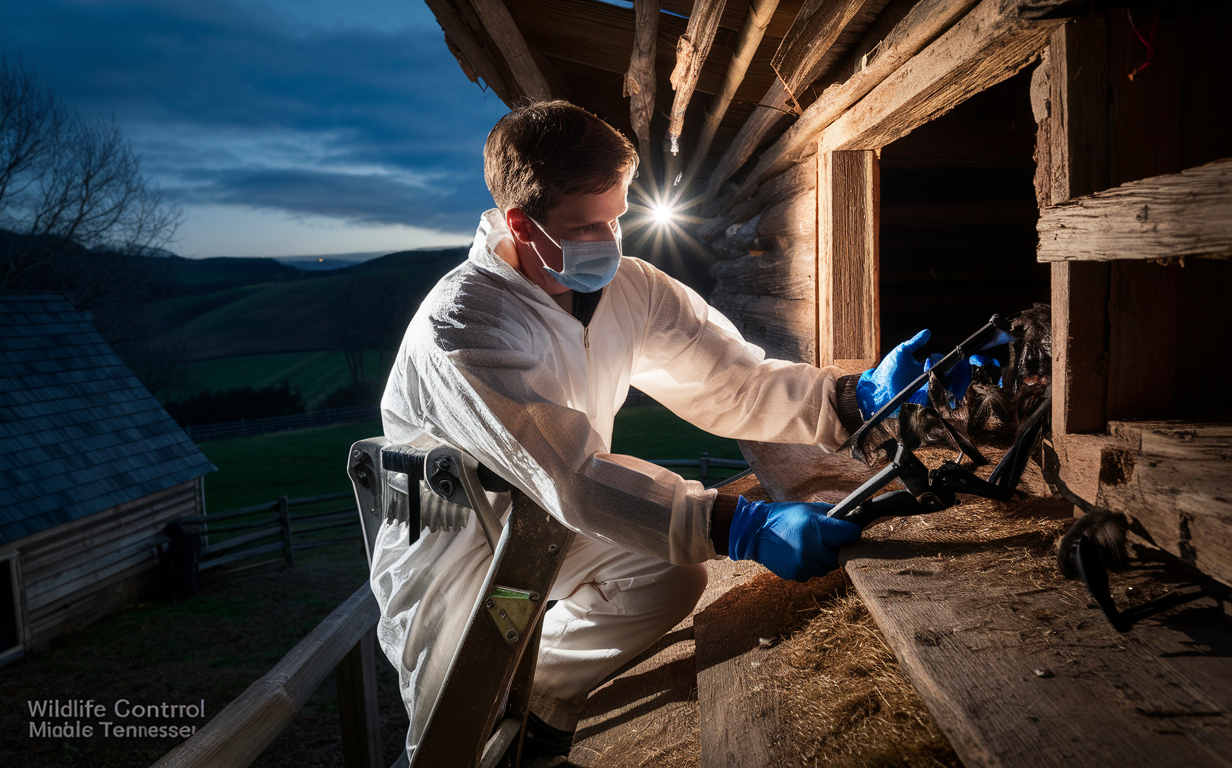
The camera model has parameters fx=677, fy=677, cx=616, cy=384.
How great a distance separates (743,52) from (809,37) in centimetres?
45

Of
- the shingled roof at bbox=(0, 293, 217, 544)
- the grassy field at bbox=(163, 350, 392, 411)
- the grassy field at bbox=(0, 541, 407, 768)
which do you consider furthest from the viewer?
the grassy field at bbox=(163, 350, 392, 411)

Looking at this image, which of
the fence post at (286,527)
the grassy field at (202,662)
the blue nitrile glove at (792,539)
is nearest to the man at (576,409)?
the blue nitrile glove at (792,539)

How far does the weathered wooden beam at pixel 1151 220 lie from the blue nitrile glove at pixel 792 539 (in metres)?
0.77

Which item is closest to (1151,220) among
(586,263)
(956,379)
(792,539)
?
(792,539)

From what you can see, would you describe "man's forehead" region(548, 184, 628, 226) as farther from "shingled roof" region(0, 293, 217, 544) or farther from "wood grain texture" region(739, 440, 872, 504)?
"shingled roof" region(0, 293, 217, 544)

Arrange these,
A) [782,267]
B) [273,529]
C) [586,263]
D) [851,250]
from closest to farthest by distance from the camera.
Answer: [586,263] < [851,250] < [782,267] < [273,529]

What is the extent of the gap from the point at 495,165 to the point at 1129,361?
74.7 inches

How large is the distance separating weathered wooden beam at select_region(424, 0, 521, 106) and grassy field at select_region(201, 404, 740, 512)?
720 inches

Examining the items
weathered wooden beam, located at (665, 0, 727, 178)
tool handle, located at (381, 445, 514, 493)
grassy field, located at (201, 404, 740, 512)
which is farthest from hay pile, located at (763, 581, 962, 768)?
grassy field, located at (201, 404, 740, 512)

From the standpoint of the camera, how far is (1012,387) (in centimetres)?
223

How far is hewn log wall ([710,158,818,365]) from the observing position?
323cm

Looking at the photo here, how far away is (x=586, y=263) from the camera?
225 cm

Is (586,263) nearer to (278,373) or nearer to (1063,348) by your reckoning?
(1063,348)

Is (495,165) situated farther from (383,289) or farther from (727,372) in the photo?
(383,289)
